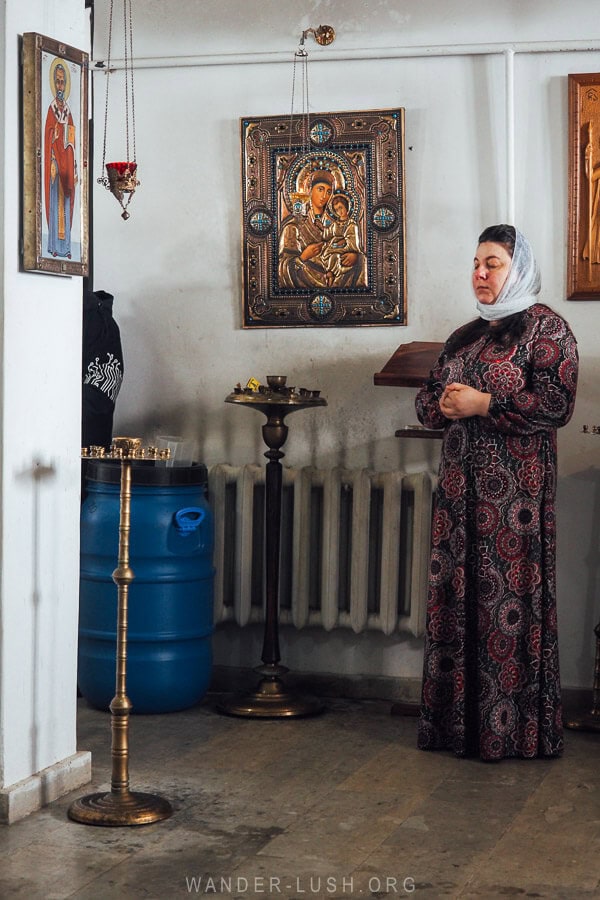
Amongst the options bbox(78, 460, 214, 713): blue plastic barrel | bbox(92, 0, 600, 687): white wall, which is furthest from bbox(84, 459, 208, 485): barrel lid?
bbox(92, 0, 600, 687): white wall

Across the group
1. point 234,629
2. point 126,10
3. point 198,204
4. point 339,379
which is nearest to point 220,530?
point 234,629

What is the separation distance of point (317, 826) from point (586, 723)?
1.37 meters

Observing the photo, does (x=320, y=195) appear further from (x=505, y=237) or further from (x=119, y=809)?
(x=119, y=809)

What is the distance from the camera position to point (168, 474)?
4227 mm

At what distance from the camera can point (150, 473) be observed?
13.8 ft

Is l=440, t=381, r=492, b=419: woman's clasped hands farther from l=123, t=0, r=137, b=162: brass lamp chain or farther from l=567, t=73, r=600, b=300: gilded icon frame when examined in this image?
l=123, t=0, r=137, b=162: brass lamp chain

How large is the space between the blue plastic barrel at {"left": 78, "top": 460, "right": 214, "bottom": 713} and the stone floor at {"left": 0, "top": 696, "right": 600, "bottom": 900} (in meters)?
0.17

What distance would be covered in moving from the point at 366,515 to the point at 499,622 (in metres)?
0.83

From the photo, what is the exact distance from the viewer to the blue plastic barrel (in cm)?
420

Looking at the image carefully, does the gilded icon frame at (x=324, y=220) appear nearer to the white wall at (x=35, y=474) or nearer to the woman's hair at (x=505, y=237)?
the woman's hair at (x=505, y=237)

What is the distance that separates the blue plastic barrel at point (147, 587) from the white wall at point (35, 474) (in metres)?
0.79

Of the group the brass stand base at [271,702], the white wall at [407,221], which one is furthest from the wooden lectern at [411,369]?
the brass stand base at [271,702]

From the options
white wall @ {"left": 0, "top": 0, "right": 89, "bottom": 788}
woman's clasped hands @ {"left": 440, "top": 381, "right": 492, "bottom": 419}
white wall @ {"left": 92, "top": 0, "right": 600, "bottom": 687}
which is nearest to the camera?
white wall @ {"left": 0, "top": 0, "right": 89, "bottom": 788}

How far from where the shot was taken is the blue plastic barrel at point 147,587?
420cm
